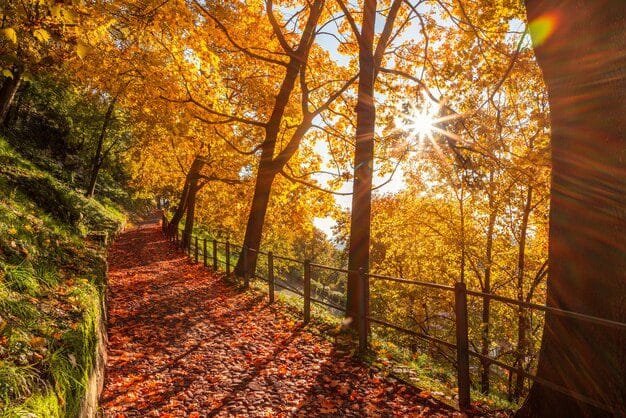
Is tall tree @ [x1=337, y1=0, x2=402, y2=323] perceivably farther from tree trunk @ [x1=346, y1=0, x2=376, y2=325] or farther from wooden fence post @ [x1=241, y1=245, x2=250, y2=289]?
wooden fence post @ [x1=241, y1=245, x2=250, y2=289]

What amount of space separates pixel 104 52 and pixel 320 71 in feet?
25.7

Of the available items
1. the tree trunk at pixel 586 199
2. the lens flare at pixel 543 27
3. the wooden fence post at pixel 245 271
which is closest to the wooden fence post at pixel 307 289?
the wooden fence post at pixel 245 271

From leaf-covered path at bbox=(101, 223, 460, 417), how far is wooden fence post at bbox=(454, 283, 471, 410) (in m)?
0.32

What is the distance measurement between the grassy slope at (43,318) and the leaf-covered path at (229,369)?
1.05 metres

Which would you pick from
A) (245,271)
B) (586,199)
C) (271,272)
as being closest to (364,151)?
(271,272)

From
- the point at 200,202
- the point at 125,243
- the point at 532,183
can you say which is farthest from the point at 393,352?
the point at 200,202

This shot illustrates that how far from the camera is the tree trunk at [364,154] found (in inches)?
319

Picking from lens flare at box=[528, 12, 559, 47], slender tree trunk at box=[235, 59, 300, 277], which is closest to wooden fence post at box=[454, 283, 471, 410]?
lens flare at box=[528, 12, 559, 47]

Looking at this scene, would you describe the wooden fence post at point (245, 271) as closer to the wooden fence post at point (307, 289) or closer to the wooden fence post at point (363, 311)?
the wooden fence post at point (307, 289)

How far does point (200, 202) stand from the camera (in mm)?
33344

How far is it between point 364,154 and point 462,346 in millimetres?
4467

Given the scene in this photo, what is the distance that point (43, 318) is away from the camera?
390 centimetres

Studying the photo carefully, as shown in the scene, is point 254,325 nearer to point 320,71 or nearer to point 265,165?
point 265,165

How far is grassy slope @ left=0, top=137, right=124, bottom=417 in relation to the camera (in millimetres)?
2775
